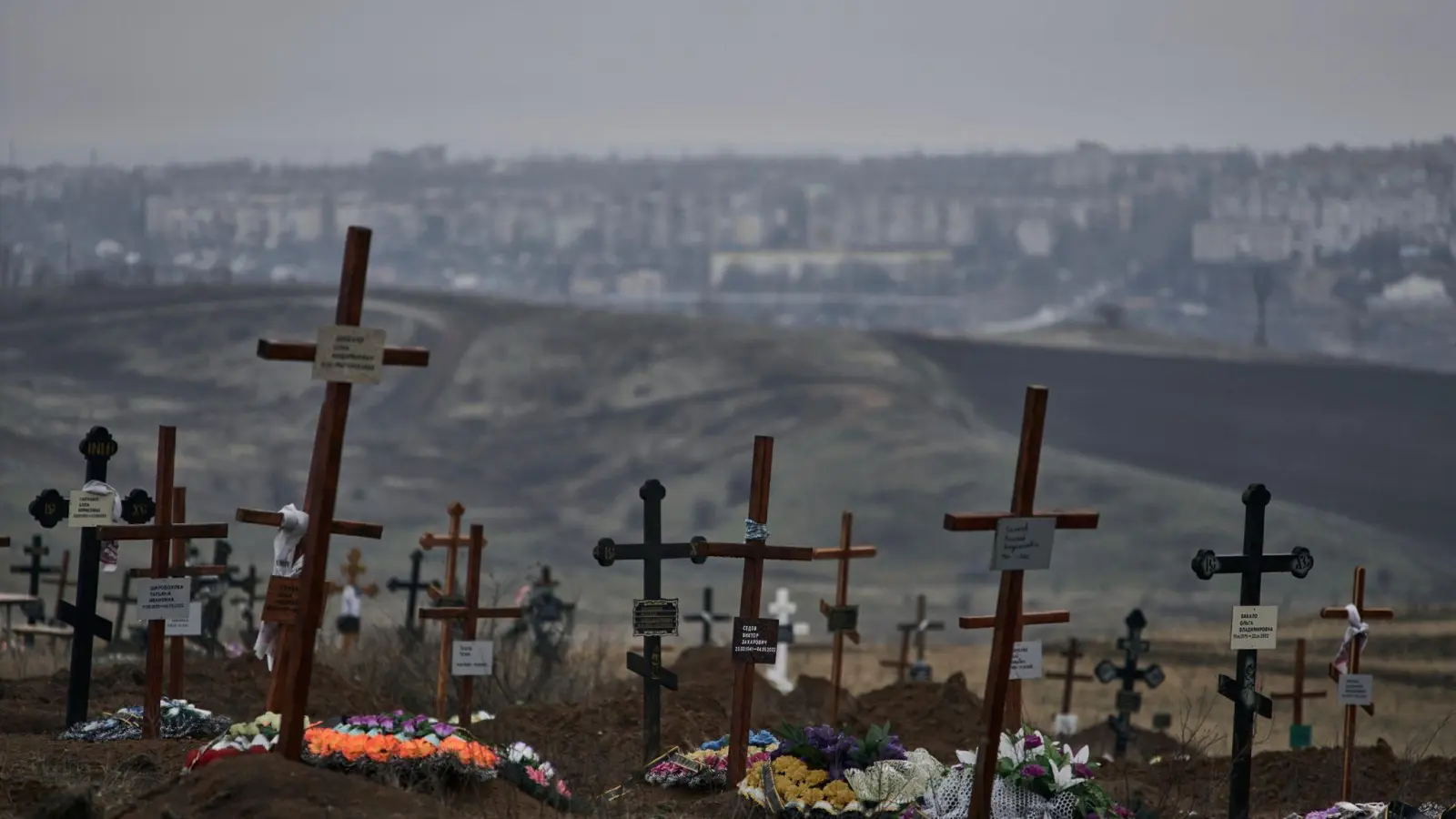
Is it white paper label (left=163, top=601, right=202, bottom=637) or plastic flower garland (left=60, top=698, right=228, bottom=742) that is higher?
white paper label (left=163, top=601, right=202, bottom=637)

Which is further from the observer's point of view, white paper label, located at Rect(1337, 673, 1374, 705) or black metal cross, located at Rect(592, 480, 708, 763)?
black metal cross, located at Rect(592, 480, 708, 763)

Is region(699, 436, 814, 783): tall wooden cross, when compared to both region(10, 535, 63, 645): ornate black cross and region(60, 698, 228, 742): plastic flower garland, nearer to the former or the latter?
region(60, 698, 228, 742): plastic flower garland

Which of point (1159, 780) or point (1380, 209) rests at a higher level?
point (1380, 209)

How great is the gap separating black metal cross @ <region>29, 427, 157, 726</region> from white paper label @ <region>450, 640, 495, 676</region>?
260 cm

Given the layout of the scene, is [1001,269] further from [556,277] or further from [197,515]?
[197,515]

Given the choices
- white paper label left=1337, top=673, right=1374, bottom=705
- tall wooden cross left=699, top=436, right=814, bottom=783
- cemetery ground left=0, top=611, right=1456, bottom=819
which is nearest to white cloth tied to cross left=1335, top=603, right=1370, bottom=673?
white paper label left=1337, top=673, right=1374, bottom=705

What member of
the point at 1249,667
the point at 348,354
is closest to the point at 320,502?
the point at 348,354

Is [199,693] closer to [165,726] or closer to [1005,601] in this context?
[165,726]

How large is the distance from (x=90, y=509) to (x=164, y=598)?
878 millimetres

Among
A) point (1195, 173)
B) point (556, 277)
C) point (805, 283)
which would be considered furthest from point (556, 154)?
point (1195, 173)

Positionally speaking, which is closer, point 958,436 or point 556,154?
point 958,436

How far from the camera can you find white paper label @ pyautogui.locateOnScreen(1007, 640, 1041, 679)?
1409 centimetres

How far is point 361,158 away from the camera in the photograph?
88562mm

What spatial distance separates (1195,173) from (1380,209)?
25.7 ft
